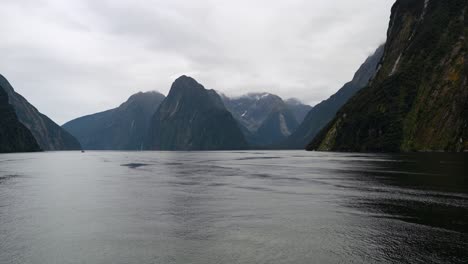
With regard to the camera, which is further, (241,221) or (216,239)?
(241,221)

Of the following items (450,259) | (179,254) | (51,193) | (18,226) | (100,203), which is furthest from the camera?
(51,193)

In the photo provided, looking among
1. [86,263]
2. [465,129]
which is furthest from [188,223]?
[465,129]

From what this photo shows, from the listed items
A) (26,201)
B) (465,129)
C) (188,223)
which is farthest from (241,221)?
(465,129)

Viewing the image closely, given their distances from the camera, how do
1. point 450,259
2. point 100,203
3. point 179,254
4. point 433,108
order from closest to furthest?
point 450,259 → point 179,254 → point 100,203 → point 433,108

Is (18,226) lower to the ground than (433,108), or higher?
lower

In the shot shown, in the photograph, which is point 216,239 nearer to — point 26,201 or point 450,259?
point 450,259

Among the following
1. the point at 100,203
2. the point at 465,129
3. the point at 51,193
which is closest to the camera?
the point at 100,203

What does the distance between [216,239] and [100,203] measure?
69.8ft

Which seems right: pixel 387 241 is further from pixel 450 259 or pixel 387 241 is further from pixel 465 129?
pixel 465 129

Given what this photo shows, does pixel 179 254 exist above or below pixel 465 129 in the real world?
below

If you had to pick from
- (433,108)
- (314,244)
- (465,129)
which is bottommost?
(314,244)

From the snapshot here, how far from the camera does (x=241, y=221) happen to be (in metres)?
30.5

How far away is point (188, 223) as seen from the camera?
30188mm

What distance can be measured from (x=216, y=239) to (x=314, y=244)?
6.38 meters
